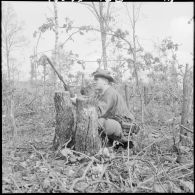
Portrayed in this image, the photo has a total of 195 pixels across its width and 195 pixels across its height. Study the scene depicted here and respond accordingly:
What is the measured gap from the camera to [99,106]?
20.5 ft

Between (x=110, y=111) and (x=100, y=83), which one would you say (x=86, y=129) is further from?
(x=100, y=83)

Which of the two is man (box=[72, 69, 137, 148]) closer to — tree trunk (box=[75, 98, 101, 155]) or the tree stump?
the tree stump

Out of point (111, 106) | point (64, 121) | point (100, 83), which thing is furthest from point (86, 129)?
point (100, 83)

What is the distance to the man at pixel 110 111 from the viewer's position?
615 cm

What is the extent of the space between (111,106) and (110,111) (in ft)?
0.46

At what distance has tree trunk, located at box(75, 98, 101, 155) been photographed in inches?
213

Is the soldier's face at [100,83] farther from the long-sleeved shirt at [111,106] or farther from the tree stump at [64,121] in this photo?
the tree stump at [64,121]

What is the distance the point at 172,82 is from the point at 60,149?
9372mm

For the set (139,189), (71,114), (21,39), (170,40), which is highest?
(21,39)

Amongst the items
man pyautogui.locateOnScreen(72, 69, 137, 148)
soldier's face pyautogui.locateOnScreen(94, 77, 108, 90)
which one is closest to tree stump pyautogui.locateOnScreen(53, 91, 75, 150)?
man pyautogui.locateOnScreen(72, 69, 137, 148)

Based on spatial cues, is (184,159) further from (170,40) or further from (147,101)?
(147,101)

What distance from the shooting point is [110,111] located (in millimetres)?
6449

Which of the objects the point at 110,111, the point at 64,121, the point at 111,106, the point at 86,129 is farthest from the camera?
the point at 110,111

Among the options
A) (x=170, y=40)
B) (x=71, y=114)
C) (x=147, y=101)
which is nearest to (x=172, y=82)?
(x=147, y=101)
